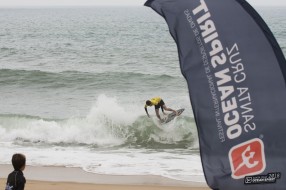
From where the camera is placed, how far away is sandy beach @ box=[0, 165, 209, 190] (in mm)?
9328

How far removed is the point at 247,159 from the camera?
12.3 ft

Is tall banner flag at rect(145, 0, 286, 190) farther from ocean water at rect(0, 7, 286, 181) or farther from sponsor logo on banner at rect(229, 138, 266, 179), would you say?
ocean water at rect(0, 7, 286, 181)

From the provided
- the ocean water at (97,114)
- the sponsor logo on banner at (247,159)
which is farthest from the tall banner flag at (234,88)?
the ocean water at (97,114)

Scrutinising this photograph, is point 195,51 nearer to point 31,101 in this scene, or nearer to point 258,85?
point 258,85

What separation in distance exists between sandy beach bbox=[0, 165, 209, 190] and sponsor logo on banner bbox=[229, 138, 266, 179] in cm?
562

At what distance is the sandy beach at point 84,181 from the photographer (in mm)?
9328

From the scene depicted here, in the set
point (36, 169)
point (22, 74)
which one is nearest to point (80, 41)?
point (22, 74)

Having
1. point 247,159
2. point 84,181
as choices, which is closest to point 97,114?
point 84,181

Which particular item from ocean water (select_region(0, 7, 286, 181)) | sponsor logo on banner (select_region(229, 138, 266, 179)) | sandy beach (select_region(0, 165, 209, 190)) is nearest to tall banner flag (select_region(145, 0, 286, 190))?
sponsor logo on banner (select_region(229, 138, 266, 179))

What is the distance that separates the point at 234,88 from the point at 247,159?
0.50 meters

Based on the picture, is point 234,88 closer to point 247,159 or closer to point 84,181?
point 247,159

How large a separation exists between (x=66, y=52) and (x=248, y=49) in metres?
37.1

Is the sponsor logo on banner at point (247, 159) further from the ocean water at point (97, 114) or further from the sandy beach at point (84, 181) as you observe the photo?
the ocean water at point (97, 114)

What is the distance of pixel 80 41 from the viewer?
164 ft
